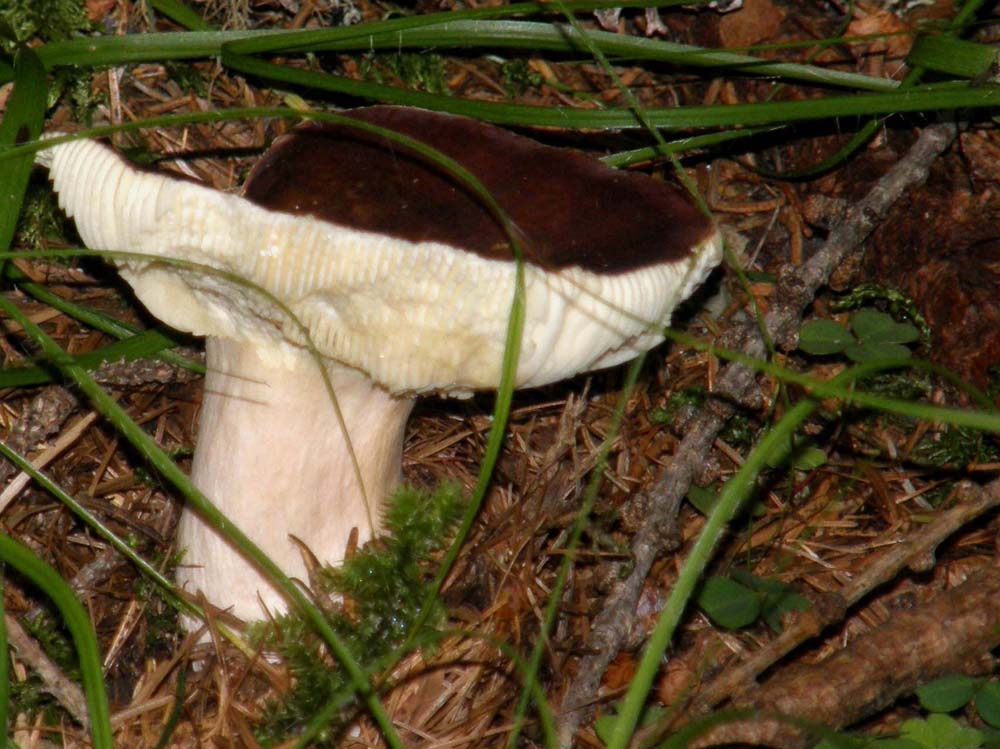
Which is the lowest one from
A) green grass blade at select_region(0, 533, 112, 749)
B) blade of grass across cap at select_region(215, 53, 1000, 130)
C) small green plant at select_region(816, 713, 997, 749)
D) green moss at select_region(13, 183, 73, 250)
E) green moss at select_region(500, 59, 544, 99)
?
small green plant at select_region(816, 713, 997, 749)

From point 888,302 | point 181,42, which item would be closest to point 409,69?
point 181,42

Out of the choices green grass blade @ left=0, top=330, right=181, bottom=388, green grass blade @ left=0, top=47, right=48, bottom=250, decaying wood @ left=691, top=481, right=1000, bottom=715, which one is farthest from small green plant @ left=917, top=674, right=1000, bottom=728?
green grass blade @ left=0, top=47, right=48, bottom=250

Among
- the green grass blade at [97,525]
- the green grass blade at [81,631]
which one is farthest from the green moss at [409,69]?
the green grass blade at [81,631]

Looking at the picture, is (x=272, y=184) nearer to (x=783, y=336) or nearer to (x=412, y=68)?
(x=412, y=68)

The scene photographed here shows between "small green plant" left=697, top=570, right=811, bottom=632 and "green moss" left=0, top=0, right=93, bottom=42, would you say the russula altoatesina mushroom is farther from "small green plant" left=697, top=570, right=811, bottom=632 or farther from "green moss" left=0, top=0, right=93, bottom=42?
"green moss" left=0, top=0, right=93, bottom=42

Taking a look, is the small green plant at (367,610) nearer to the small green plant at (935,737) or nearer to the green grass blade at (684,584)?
the green grass blade at (684,584)

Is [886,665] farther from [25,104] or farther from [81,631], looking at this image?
[25,104]
